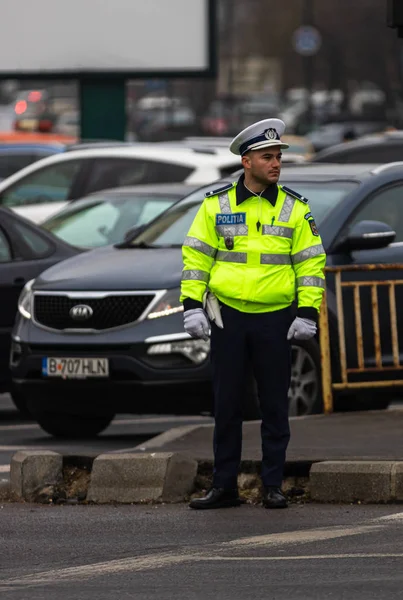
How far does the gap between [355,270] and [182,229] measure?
1.33m

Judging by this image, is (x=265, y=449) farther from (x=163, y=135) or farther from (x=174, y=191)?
(x=163, y=135)

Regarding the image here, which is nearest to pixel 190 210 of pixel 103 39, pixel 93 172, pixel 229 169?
pixel 229 169

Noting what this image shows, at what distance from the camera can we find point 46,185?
64.0 ft

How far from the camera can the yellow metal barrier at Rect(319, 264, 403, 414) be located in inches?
437

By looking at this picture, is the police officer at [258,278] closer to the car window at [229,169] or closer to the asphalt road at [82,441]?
the asphalt road at [82,441]

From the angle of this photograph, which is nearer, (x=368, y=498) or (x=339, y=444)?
(x=368, y=498)


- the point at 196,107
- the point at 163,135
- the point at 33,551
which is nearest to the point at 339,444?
the point at 33,551

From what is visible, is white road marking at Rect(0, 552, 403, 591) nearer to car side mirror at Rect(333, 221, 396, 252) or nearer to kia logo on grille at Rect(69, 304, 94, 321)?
kia logo on grille at Rect(69, 304, 94, 321)

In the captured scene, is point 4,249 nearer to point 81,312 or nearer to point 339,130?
point 81,312

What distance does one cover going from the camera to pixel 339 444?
9703mm

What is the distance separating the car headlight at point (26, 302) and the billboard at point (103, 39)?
12123 mm

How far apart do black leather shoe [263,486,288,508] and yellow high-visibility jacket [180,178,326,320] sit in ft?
2.59

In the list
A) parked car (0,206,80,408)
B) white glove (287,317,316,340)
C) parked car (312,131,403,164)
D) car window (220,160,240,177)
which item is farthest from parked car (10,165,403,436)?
parked car (312,131,403,164)

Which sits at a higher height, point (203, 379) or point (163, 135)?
point (163, 135)
